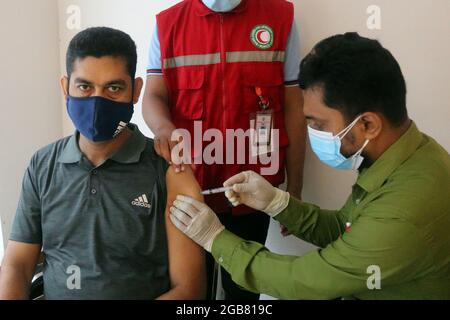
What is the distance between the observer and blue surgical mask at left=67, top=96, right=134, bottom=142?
56.2 inches

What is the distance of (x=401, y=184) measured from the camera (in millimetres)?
1217

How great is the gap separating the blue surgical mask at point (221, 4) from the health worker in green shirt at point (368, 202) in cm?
Answer: 59

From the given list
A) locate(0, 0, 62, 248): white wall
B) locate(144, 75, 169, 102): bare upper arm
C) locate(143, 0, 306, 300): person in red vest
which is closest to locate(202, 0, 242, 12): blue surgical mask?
locate(143, 0, 306, 300): person in red vest

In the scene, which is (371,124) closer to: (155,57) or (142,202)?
(142,202)

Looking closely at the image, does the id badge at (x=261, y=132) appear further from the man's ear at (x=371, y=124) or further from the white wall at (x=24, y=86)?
the white wall at (x=24, y=86)

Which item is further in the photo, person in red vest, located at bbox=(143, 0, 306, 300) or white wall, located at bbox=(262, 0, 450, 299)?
white wall, located at bbox=(262, 0, 450, 299)

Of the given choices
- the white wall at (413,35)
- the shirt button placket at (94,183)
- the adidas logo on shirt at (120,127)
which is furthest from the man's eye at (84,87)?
the white wall at (413,35)

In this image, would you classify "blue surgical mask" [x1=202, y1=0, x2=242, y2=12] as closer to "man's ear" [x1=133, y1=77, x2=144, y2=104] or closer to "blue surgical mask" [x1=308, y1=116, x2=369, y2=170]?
"man's ear" [x1=133, y1=77, x2=144, y2=104]

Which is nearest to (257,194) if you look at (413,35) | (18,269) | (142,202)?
(142,202)

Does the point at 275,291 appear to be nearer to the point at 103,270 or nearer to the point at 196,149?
the point at 103,270

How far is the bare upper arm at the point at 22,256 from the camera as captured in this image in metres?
1.49

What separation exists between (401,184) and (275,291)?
0.49 metres

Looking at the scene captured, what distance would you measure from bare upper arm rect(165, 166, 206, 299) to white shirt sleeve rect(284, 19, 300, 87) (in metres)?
0.71

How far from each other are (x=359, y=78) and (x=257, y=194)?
602mm
